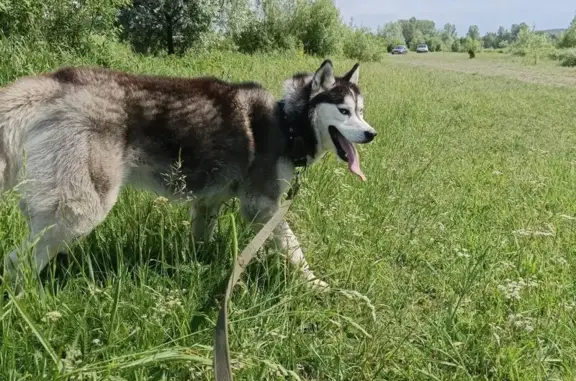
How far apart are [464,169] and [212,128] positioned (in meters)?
3.95

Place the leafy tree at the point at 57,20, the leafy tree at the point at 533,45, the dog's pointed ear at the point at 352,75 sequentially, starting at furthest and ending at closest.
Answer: the leafy tree at the point at 533,45 < the leafy tree at the point at 57,20 < the dog's pointed ear at the point at 352,75

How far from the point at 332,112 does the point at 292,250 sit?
109cm

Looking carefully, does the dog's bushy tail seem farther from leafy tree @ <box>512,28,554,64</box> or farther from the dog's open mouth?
leafy tree @ <box>512,28,554,64</box>

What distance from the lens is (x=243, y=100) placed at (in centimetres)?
322

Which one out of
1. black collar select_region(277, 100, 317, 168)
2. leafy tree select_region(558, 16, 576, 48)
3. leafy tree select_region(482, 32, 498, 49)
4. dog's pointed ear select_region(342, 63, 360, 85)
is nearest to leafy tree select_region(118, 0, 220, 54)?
dog's pointed ear select_region(342, 63, 360, 85)

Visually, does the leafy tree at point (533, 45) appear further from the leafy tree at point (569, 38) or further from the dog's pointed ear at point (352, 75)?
the dog's pointed ear at point (352, 75)

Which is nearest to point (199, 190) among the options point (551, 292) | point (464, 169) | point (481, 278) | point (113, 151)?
point (113, 151)

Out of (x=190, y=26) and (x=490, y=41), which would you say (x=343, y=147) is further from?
(x=490, y=41)

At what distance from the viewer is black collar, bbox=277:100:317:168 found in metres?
3.20

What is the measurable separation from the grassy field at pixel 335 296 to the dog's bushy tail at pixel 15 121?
6.7 inches

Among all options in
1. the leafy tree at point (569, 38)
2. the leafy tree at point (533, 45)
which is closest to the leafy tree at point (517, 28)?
the leafy tree at point (533, 45)

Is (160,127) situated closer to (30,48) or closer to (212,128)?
(212,128)

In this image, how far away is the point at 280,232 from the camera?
2941 millimetres

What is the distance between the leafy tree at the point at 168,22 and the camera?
1998cm
